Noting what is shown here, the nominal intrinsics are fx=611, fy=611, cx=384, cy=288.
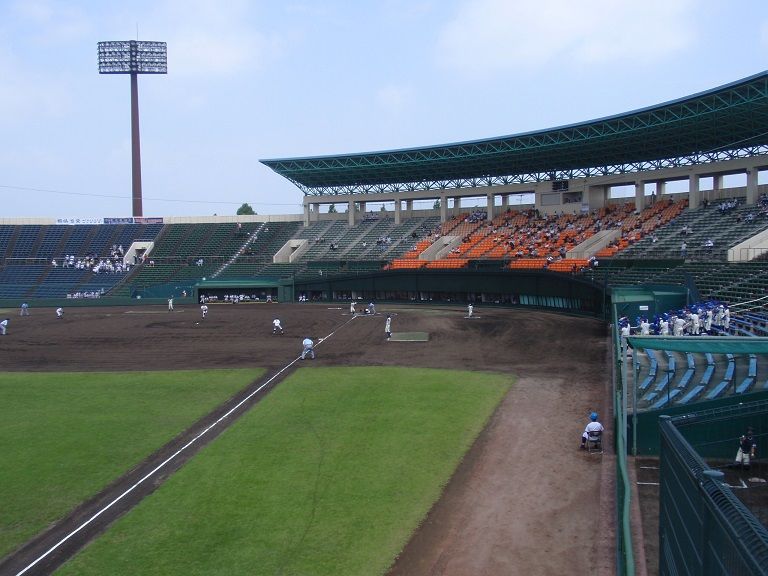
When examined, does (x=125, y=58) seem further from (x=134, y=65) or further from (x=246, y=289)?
(x=246, y=289)

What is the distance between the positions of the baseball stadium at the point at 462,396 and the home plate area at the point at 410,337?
549 millimetres

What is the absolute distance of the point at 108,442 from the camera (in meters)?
20.4

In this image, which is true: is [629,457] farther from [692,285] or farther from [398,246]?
[398,246]

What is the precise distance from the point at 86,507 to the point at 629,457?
15.0m

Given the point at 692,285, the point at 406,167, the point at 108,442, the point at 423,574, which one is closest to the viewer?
the point at 423,574

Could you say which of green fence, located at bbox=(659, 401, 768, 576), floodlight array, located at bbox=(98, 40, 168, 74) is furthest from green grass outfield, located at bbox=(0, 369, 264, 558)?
floodlight array, located at bbox=(98, 40, 168, 74)

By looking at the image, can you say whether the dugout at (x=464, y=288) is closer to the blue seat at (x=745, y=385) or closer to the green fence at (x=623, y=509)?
the blue seat at (x=745, y=385)

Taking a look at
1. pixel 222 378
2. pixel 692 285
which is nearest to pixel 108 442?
pixel 222 378

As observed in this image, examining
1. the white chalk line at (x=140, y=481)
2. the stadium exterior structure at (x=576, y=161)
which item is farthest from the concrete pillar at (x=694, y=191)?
the white chalk line at (x=140, y=481)

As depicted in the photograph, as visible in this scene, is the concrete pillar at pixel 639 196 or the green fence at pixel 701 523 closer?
the green fence at pixel 701 523

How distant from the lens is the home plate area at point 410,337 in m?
Result: 39.2

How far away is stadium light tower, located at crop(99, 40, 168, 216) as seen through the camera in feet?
315

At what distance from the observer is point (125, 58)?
96000mm

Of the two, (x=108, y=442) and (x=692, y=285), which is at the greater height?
(x=692, y=285)
